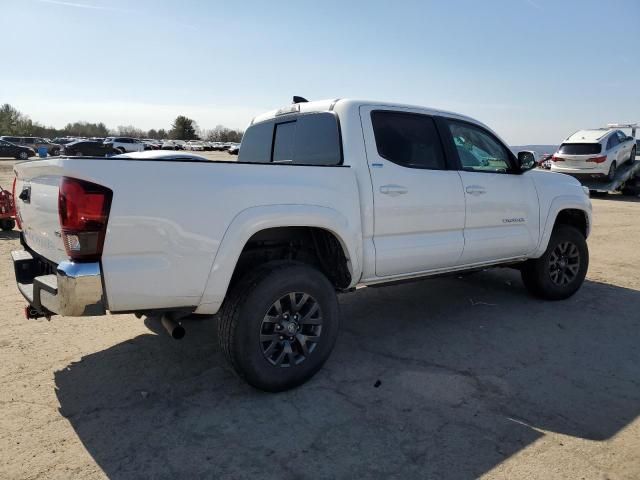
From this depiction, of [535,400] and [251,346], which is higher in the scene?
[251,346]

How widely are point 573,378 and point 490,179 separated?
6.37 feet

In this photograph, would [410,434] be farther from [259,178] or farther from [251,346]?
[259,178]

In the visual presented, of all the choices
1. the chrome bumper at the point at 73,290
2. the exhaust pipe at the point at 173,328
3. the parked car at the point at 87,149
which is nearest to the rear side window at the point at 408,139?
the exhaust pipe at the point at 173,328

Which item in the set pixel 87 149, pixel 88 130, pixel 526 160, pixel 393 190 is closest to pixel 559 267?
pixel 526 160

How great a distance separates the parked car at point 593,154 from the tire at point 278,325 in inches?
689

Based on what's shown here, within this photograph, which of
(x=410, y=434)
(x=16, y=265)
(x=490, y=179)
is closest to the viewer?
(x=410, y=434)

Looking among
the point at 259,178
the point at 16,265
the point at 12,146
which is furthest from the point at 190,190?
the point at 12,146

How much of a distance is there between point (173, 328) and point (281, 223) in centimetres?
99

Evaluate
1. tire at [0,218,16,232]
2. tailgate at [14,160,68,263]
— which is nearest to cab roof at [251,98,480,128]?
tailgate at [14,160,68,263]

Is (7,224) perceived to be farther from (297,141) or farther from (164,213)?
(164,213)

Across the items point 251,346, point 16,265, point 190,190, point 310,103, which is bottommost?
point 251,346

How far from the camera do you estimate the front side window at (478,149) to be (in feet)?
15.2

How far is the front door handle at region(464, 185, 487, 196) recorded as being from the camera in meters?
4.47

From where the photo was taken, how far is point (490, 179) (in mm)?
4734
